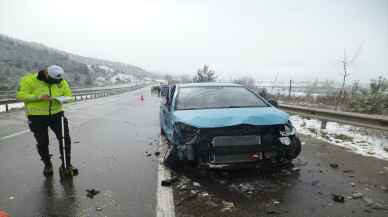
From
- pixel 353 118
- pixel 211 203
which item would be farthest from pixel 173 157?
pixel 353 118

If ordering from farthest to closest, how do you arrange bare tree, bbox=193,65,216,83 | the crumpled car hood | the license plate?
bare tree, bbox=193,65,216,83, the license plate, the crumpled car hood

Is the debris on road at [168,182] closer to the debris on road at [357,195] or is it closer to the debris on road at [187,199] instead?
the debris on road at [187,199]

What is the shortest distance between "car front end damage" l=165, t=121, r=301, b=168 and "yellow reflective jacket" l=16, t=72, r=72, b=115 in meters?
2.21

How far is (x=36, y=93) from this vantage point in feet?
14.7

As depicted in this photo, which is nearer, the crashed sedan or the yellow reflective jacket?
the crashed sedan

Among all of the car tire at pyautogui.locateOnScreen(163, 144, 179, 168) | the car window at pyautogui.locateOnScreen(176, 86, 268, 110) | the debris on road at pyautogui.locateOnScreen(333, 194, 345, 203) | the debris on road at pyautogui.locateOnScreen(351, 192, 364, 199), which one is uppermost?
the car window at pyautogui.locateOnScreen(176, 86, 268, 110)

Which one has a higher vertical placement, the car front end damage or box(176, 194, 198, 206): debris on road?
the car front end damage

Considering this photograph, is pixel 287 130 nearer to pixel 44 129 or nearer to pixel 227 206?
pixel 227 206

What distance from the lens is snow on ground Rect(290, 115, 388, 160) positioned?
6.19 m

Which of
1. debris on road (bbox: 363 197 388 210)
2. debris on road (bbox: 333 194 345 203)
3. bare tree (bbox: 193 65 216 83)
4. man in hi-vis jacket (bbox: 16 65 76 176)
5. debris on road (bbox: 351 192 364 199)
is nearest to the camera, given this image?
debris on road (bbox: 363 197 388 210)

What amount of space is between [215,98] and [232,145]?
1656mm

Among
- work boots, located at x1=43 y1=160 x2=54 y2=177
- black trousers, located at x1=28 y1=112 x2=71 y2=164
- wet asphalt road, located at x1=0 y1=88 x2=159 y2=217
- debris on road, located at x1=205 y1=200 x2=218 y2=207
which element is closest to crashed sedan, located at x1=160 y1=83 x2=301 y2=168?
debris on road, located at x1=205 y1=200 x2=218 y2=207

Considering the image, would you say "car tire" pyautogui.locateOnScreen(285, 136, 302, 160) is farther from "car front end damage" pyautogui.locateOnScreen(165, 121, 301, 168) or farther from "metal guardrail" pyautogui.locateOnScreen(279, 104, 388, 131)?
"metal guardrail" pyautogui.locateOnScreen(279, 104, 388, 131)

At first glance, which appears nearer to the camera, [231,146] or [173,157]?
[231,146]
